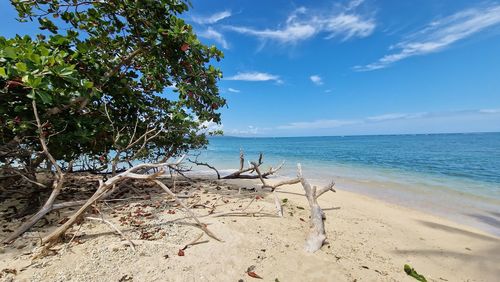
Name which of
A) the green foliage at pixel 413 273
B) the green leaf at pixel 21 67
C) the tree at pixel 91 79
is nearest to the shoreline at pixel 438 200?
the green foliage at pixel 413 273

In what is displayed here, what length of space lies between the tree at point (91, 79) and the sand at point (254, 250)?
1003 millimetres

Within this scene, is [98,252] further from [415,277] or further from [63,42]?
[415,277]

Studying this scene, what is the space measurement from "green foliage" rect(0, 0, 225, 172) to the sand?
5.39ft

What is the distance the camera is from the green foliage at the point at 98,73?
3.87 m

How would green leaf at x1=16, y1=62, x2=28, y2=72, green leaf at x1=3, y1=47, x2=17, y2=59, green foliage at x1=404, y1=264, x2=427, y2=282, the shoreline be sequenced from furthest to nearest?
the shoreline → green foliage at x1=404, y1=264, x2=427, y2=282 → green leaf at x1=3, y1=47, x2=17, y2=59 → green leaf at x1=16, y1=62, x2=28, y2=72

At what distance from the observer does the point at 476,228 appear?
6.18 m

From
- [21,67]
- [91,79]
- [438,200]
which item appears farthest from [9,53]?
[438,200]

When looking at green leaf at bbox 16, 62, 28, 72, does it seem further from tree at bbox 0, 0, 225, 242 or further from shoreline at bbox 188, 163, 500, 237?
shoreline at bbox 188, 163, 500, 237

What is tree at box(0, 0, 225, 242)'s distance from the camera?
383cm

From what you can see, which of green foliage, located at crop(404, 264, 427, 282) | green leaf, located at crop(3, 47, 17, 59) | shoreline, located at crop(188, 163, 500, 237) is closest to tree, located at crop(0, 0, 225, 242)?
green leaf, located at crop(3, 47, 17, 59)

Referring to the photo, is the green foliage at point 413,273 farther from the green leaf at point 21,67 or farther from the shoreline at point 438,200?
the green leaf at point 21,67

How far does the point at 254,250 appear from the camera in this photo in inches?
146

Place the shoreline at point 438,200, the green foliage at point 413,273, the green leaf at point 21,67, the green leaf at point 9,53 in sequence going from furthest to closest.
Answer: the shoreline at point 438,200 → the green foliage at point 413,273 → the green leaf at point 9,53 → the green leaf at point 21,67

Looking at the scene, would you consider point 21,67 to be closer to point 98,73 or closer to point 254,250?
point 98,73
